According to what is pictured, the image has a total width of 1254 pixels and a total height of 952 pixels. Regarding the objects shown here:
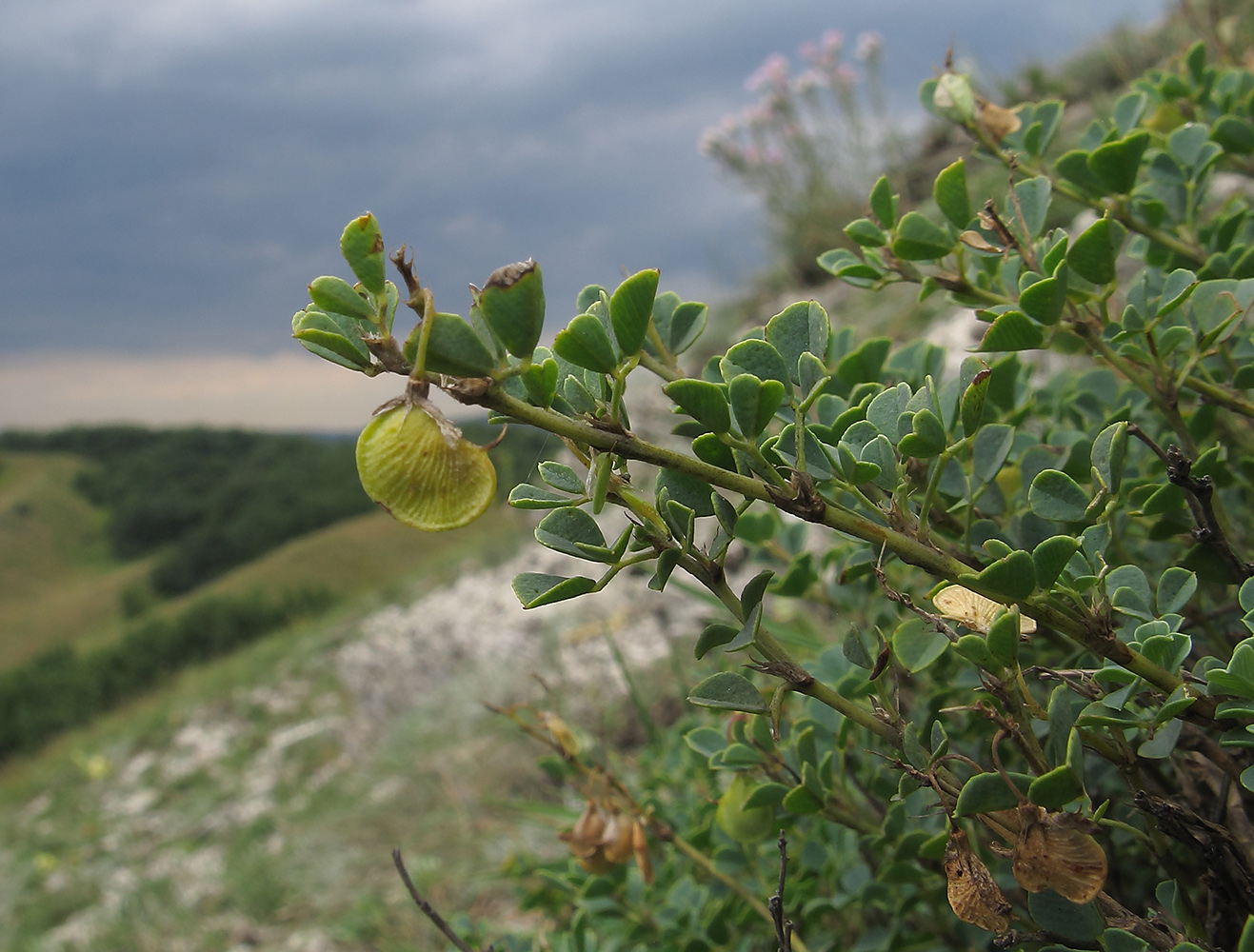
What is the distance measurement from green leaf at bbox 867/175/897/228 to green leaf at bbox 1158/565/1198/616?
0.27m

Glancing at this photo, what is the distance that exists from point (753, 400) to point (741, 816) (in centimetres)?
36

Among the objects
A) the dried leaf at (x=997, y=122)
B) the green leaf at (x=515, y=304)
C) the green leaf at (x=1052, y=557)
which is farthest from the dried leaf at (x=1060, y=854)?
the dried leaf at (x=997, y=122)

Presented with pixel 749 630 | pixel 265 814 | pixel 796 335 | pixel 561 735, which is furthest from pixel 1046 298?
pixel 265 814

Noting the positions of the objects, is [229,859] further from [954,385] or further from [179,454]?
[179,454]

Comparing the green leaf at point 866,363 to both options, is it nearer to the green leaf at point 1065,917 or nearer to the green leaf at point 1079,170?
the green leaf at point 1079,170

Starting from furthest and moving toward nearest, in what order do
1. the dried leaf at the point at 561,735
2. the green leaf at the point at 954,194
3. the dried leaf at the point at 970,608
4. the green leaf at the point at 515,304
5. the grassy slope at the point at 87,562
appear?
1. the grassy slope at the point at 87,562
2. the dried leaf at the point at 561,735
3. the green leaf at the point at 954,194
4. the dried leaf at the point at 970,608
5. the green leaf at the point at 515,304

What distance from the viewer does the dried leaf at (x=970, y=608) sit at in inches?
16.1

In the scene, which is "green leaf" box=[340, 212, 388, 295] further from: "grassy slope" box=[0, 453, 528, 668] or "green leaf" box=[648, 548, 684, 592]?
"grassy slope" box=[0, 453, 528, 668]

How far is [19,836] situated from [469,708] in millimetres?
5300

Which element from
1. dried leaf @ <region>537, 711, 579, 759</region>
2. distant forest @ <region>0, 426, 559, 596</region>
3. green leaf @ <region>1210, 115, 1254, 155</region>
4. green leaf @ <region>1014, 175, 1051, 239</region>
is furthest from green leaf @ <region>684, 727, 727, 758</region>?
distant forest @ <region>0, 426, 559, 596</region>

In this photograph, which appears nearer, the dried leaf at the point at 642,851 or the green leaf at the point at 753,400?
the green leaf at the point at 753,400

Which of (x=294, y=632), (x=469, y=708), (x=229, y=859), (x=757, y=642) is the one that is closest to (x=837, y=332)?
(x=757, y=642)

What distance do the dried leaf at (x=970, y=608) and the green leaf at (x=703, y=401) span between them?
0.50 feet

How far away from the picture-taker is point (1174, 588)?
1.52 ft
